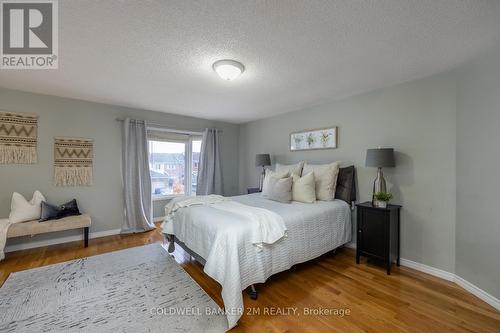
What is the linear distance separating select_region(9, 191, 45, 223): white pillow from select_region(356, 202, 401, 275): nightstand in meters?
→ 4.50

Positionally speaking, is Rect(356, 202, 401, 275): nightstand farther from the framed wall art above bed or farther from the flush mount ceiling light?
the flush mount ceiling light

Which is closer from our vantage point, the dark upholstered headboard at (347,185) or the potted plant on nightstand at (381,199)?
the potted plant on nightstand at (381,199)

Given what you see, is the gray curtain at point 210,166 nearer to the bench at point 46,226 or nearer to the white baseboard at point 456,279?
the bench at point 46,226

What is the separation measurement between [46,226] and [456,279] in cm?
505

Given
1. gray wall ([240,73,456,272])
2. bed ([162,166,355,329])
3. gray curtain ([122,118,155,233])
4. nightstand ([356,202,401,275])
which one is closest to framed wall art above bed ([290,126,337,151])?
gray wall ([240,73,456,272])

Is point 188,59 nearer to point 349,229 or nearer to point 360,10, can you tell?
point 360,10

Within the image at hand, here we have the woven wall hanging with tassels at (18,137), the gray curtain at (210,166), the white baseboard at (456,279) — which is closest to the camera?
the white baseboard at (456,279)

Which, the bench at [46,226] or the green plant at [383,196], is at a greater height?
the green plant at [383,196]

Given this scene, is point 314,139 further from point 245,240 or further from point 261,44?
point 245,240

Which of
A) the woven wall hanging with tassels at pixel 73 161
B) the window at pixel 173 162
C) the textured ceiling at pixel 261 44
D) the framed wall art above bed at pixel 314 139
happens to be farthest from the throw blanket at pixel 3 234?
the framed wall art above bed at pixel 314 139

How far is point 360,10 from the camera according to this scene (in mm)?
1438

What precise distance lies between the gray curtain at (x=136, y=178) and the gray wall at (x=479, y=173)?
456 centimetres

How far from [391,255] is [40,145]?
5.15 m

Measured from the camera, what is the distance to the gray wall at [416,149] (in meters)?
2.34
